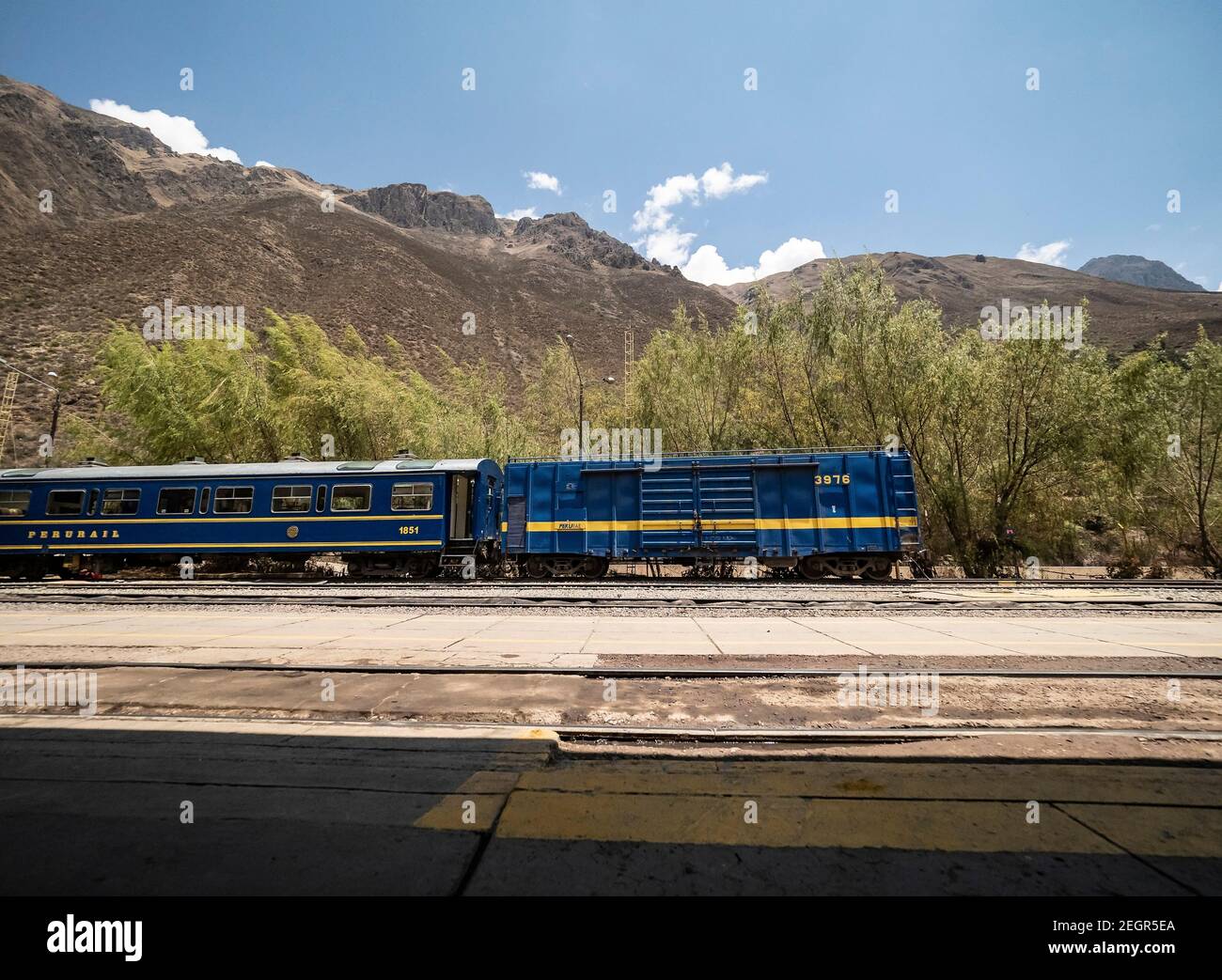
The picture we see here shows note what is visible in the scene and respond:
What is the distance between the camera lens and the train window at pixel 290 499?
1642 centimetres

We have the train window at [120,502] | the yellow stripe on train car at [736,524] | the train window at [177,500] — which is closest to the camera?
the yellow stripe on train car at [736,524]

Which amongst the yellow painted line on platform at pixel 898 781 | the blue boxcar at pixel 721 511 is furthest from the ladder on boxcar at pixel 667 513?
A: the yellow painted line on platform at pixel 898 781

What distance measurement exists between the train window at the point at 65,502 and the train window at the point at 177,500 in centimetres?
268

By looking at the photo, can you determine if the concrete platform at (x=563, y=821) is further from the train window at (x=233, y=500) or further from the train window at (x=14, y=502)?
the train window at (x=14, y=502)

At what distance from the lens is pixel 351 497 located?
16344 millimetres

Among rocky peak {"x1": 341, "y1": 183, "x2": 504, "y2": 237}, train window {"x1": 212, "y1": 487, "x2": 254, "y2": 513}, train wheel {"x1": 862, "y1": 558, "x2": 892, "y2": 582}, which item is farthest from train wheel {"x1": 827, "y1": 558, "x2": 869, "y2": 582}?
rocky peak {"x1": 341, "y1": 183, "x2": 504, "y2": 237}

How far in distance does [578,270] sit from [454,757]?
12571cm

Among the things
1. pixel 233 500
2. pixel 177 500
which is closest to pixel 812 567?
pixel 233 500

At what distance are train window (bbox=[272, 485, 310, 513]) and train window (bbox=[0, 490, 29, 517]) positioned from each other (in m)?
8.67
